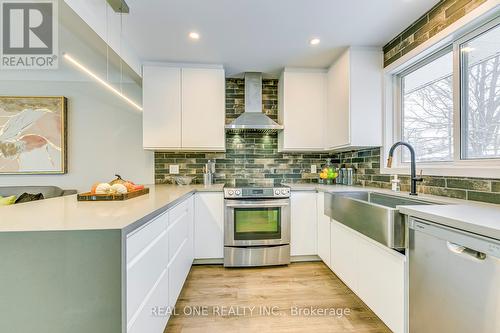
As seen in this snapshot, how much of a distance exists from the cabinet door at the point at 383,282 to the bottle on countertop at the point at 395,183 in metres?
0.74

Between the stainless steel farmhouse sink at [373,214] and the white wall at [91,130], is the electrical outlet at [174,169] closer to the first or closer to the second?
the white wall at [91,130]

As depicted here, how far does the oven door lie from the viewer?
248cm

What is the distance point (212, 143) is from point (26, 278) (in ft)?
6.99

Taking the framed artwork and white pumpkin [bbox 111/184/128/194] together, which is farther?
the framed artwork

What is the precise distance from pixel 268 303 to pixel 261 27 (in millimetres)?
2380

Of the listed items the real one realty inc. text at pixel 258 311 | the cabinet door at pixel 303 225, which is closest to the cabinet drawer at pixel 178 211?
the real one realty inc. text at pixel 258 311

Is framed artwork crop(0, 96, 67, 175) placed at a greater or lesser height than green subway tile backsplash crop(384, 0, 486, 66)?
lesser

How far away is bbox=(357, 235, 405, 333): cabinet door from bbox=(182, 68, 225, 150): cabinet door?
75.0 inches

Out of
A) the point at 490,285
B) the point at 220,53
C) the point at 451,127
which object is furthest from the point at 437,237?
the point at 220,53

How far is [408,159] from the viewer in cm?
224

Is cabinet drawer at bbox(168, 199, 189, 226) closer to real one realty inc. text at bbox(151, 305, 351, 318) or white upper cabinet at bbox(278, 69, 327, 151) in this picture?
real one realty inc. text at bbox(151, 305, 351, 318)

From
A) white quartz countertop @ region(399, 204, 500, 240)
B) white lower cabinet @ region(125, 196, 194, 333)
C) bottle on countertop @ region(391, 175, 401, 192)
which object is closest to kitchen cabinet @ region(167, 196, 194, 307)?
white lower cabinet @ region(125, 196, 194, 333)

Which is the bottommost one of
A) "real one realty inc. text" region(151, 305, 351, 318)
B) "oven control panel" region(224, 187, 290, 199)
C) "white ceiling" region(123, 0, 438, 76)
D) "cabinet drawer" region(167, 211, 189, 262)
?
→ "real one realty inc. text" region(151, 305, 351, 318)

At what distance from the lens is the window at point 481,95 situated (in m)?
1.42
